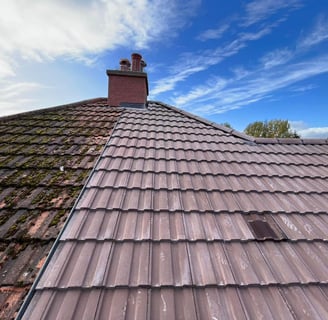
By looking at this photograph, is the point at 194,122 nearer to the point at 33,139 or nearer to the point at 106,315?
the point at 33,139

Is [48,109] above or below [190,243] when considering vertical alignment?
above

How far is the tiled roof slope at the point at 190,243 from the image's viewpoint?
135 centimetres

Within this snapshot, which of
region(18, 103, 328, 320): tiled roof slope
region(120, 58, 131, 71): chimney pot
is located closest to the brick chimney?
region(120, 58, 131, 71): chimney pot

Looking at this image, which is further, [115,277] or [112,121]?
[112,121]

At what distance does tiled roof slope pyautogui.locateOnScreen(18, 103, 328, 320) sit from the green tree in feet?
83.0

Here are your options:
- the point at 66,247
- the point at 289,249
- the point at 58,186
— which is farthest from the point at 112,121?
the point at 289,249

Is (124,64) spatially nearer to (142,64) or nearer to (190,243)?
(142,64)

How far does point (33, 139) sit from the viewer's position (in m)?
3.89

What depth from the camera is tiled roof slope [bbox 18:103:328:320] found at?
1.35 metres

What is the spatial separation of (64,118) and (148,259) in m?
4.63

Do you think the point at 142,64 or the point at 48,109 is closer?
the point at 48,109

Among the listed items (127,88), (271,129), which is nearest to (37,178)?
(127,88)

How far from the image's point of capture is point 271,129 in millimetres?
26016

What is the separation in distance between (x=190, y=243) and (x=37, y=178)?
245 centimetres
